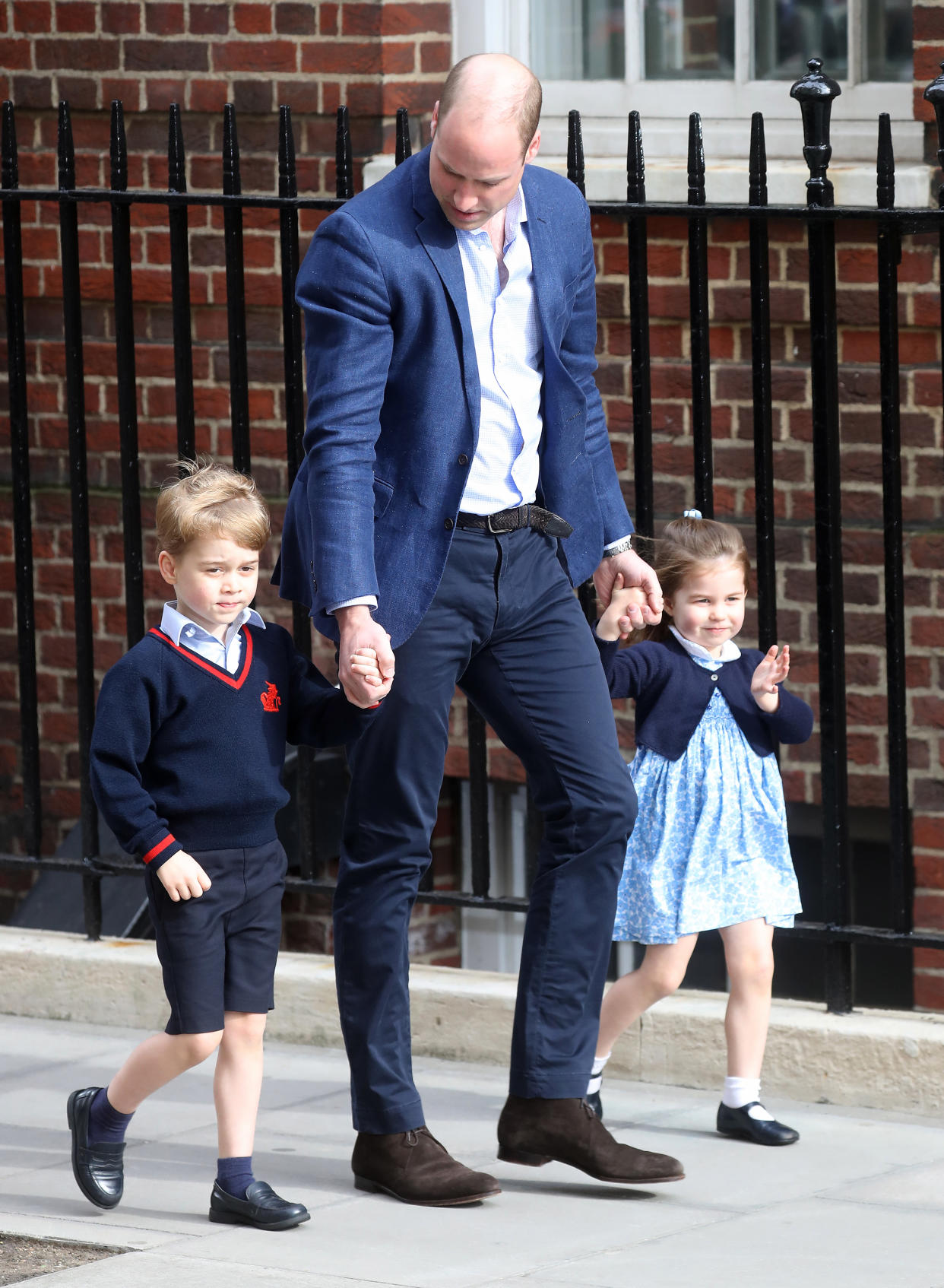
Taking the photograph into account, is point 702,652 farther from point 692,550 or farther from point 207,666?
point 207,666

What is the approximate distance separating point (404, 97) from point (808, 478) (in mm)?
1639

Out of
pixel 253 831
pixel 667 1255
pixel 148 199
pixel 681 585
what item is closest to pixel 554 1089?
pixel 667 1255

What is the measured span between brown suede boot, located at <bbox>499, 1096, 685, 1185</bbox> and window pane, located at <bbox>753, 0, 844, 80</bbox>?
3300mm

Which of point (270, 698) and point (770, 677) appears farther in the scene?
point (770, 677)

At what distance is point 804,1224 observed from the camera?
365 centimetres

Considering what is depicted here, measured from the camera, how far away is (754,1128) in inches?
164

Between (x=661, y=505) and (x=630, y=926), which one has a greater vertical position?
(x=661, y=505)

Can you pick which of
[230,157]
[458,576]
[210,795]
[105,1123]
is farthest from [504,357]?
[105,1123]

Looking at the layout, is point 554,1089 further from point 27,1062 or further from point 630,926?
point 27,1062

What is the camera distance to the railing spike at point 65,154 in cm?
495

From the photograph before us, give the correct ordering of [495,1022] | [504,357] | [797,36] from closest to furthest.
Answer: [504,357], [495,1022], [797,36]

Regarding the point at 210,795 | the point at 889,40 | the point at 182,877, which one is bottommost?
the point at 182,877

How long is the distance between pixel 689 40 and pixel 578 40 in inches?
14.1

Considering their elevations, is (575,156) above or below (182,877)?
above
